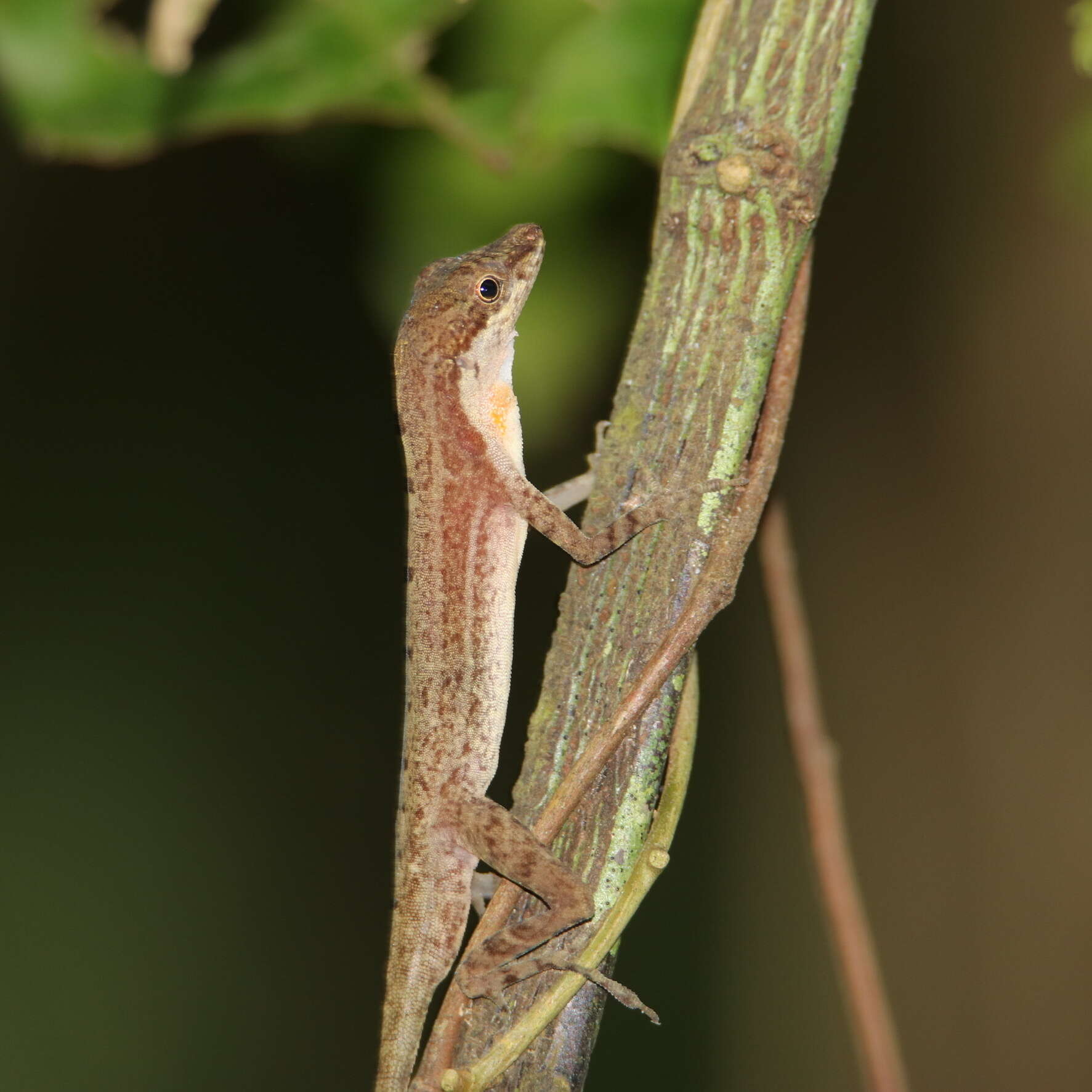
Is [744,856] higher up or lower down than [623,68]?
lower down

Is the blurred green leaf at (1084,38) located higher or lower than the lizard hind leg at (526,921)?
higher

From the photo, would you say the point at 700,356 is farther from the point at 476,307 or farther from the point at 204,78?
the point at 204,78

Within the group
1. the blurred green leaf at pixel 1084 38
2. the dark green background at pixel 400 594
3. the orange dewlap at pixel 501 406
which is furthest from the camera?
the dark green background at pixel 400 594

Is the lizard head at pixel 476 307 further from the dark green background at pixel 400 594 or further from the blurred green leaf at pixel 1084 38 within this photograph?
the blurred green leaf at pixel 1084 38

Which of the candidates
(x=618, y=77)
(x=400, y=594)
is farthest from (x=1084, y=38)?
(x=400, y=594)

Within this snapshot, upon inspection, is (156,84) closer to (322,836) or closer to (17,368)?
(17,368)

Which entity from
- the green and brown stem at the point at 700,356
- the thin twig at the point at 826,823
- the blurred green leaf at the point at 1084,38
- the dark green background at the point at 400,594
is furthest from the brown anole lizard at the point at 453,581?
the blurred green leaf at the point at 1084,38

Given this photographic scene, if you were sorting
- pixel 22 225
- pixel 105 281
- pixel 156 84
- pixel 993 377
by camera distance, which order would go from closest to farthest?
pixel 156 84 < pixel 993 377 < pixel 22 225 < pixel 105 281

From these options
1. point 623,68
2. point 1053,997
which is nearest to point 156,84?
point 623,68
